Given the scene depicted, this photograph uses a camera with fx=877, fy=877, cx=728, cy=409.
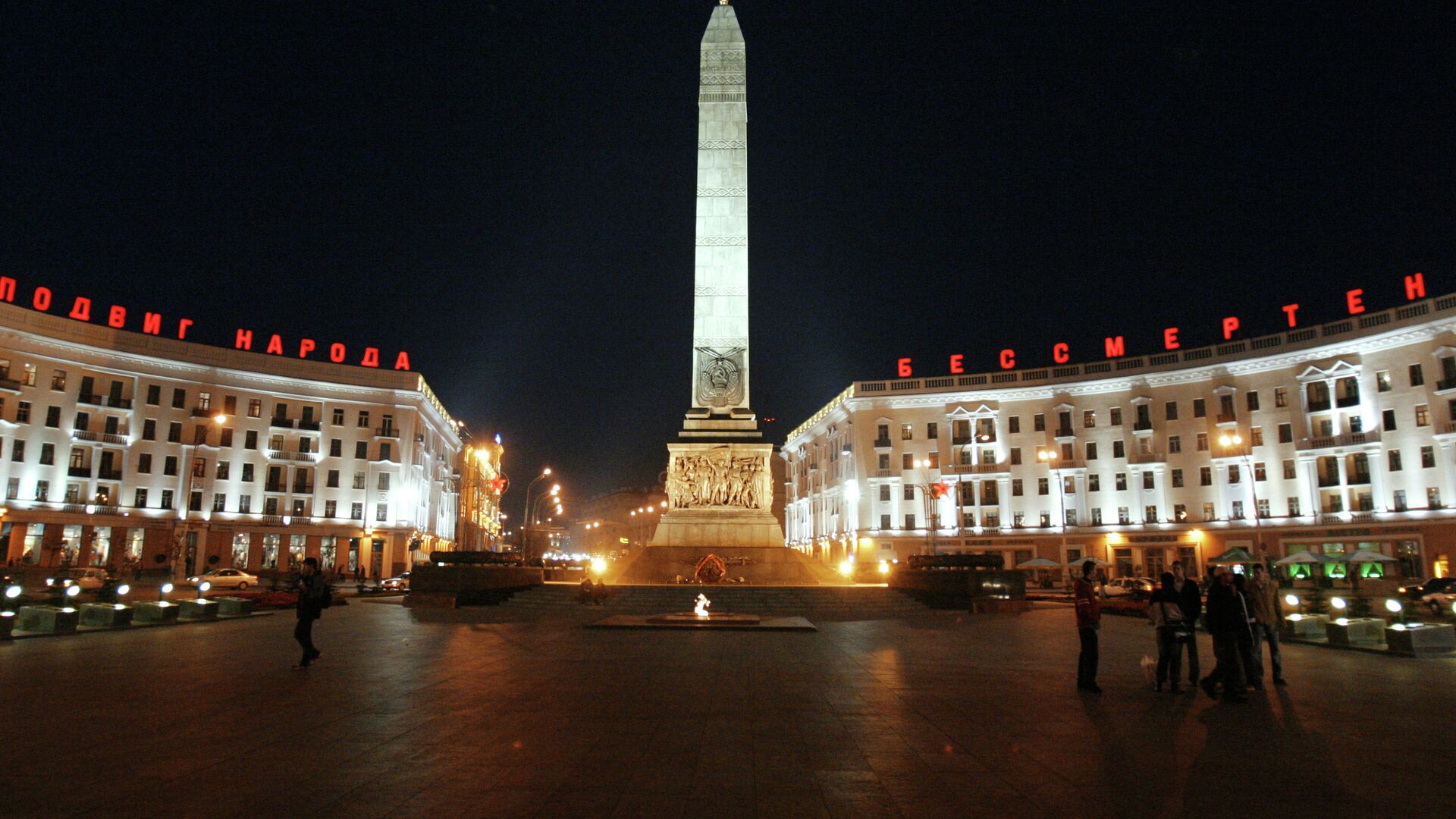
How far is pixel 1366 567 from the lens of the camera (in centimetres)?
5353

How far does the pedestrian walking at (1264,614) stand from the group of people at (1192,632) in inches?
1.9

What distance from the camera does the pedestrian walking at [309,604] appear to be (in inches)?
555

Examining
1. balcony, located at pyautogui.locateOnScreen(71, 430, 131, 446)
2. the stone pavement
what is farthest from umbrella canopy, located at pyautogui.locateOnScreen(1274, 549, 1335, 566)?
balcony, located at pyautogui.locateOnScreen(71, 430, 131, 446)

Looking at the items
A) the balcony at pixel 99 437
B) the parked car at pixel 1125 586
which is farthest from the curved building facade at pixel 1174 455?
the balcony at pixel 99 437

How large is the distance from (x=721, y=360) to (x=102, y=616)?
1017 inches

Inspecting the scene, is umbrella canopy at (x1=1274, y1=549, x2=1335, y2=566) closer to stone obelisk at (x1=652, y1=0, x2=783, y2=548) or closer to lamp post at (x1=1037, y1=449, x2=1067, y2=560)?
lamp post at (x1=1037, y1=449, x2=1067, y2=560)

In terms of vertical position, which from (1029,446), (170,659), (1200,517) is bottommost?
(170,659)

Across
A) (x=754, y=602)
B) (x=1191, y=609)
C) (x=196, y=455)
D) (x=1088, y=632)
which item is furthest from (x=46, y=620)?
(x=196, y=455)

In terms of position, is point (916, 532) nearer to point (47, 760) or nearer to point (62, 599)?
point (62, 599)

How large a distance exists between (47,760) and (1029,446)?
2772 inches

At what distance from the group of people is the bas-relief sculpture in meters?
26.6

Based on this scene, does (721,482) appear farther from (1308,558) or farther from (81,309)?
(81,309)

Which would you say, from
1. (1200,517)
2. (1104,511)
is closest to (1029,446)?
(1104,511)

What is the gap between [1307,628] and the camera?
67.2 feet
